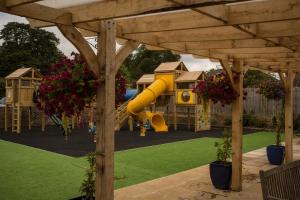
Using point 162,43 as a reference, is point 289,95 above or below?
below

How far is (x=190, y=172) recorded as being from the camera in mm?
7820

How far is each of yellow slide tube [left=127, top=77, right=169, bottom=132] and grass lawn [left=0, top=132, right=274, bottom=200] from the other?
4665 mm

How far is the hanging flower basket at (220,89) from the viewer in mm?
6434

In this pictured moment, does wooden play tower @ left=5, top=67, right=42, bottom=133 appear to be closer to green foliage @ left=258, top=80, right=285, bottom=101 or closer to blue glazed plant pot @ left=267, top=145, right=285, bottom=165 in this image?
green foliage @ left=258, top=80, right=285, bottom=101

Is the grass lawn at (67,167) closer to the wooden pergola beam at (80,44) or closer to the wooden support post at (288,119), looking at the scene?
the wooden support post at (288,119)

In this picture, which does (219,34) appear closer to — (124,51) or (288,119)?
(124,51)

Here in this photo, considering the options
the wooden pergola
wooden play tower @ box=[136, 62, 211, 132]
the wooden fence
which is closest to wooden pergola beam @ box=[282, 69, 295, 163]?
the wooden pergola

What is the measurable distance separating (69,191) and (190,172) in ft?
9.19

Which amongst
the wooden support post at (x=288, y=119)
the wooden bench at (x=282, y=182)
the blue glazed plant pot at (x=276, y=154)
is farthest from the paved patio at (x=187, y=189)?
the wooden bench at (x=282, y=182)

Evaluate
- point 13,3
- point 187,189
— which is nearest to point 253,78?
point 187,189

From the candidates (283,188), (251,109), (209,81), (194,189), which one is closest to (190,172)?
(194,189)

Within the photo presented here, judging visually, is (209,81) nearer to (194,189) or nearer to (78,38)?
(194,189)

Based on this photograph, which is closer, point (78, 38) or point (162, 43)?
point (78, 38)

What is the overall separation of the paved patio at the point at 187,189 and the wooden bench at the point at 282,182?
2.24 meters
